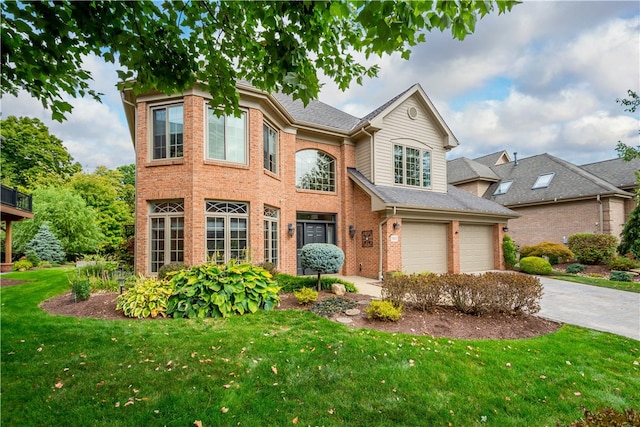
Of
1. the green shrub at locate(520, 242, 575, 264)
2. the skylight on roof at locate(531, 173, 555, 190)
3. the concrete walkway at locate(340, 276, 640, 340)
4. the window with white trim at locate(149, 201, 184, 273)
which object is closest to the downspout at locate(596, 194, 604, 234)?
the green shrub at locate(520, 242, 575, 264)

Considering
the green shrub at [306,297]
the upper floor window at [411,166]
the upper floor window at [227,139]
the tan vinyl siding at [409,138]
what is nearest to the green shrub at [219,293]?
the green shrub at [306,297]

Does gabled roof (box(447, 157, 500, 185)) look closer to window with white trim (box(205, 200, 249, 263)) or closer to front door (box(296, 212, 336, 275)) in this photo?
front door (box(296, 212, 336, 275))

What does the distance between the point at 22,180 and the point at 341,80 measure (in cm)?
3232

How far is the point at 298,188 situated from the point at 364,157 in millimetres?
3265

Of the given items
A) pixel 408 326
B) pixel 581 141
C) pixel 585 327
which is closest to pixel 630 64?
pixel 585 327

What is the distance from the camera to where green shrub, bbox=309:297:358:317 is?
5996 mm

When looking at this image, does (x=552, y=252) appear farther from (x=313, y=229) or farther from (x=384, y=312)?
(x=384, y=312)

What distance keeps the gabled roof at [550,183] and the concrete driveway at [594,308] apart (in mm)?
9134

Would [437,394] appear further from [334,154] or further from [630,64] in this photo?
[630,64]

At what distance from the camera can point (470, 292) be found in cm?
568

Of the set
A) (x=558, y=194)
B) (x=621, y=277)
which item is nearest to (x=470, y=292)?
(x=621, y=277)

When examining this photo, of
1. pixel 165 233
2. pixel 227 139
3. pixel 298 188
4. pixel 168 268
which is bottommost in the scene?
pixel 168 268

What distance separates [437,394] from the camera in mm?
3057

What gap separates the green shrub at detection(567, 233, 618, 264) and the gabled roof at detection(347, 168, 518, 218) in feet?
11.6
